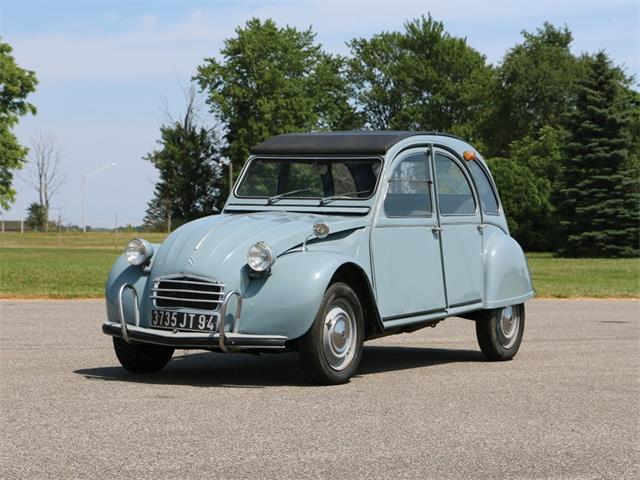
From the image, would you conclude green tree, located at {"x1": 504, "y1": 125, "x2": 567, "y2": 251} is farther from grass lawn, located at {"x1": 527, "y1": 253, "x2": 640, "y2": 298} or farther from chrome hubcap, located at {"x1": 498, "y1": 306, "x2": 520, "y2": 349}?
chrome hubcap, located at {"x1": 498, "y1": 306, "x2": 520, "y2": 349}

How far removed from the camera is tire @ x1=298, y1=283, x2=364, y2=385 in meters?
8.85

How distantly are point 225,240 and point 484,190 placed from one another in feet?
11.4

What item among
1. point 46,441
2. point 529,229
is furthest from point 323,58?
point 46,441

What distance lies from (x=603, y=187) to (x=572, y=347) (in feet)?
164

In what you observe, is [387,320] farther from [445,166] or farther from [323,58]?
[323,58]

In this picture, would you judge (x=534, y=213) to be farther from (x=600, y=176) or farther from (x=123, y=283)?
(x=123, y=283)

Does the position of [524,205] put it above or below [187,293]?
above

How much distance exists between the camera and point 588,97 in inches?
2394

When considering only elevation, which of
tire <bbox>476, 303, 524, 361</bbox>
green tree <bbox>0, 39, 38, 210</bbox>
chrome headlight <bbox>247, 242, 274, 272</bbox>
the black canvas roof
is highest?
green tree <bbox>0, 39, 38, 210</bbox>

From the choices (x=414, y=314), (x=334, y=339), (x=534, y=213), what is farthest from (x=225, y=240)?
(x=534, y=213)

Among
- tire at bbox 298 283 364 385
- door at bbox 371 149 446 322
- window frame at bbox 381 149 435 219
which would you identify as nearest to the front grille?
tire at bbox 298 283 364 385

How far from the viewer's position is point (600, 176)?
6034cm

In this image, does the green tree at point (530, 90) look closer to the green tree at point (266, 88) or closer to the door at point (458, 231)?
the green tree at point (266, 88)

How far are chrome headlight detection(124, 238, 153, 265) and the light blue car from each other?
0.04 ft
